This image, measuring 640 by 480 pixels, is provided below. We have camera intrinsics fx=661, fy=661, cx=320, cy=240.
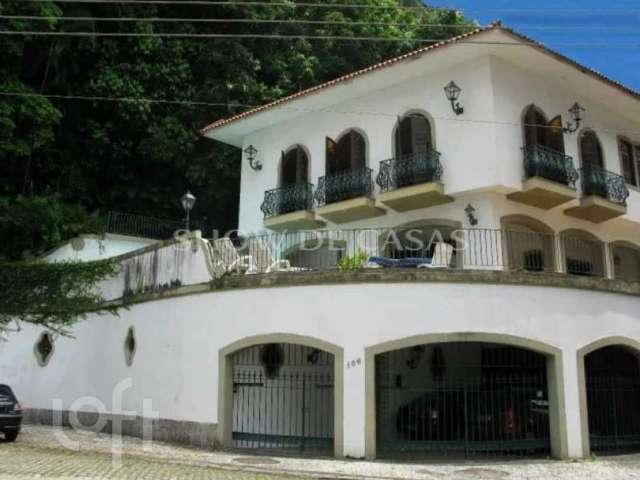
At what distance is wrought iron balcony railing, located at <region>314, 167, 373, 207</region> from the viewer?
61.3ft

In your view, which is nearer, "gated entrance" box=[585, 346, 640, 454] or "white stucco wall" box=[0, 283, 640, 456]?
"white stucco wall" box=[0, 283, 640, 456]

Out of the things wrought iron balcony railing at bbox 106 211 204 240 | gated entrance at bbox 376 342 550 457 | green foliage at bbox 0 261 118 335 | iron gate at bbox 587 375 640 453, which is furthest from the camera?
wrought iron balcony railing at bbox 106 211 204 240

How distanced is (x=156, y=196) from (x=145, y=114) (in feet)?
13.3

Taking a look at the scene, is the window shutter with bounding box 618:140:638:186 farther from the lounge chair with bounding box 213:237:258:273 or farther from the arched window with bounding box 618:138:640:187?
the lounge chair with bounding box 213:237:258:273

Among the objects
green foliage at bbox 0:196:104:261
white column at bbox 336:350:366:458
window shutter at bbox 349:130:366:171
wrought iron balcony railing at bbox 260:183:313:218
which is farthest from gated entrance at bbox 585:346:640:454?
green foliage at bbox 0:196:104:261

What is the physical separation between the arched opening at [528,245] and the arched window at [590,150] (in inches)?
102

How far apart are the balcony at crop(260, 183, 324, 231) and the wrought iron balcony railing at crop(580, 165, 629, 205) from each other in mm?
7665

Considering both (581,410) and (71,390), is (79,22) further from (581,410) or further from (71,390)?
(581,410)

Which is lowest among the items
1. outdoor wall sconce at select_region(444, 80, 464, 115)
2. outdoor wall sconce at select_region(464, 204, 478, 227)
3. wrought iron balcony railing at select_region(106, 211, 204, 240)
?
outdoor wall sconce at select_region(464, 204, 478, 227)

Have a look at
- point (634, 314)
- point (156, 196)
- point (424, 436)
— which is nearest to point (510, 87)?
point (634, 314)

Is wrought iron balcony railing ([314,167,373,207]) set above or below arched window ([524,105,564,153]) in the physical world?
below

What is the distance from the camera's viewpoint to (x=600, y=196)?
18625 mm

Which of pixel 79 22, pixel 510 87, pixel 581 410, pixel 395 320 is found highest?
pixel 79 22

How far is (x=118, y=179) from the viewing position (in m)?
29.8
